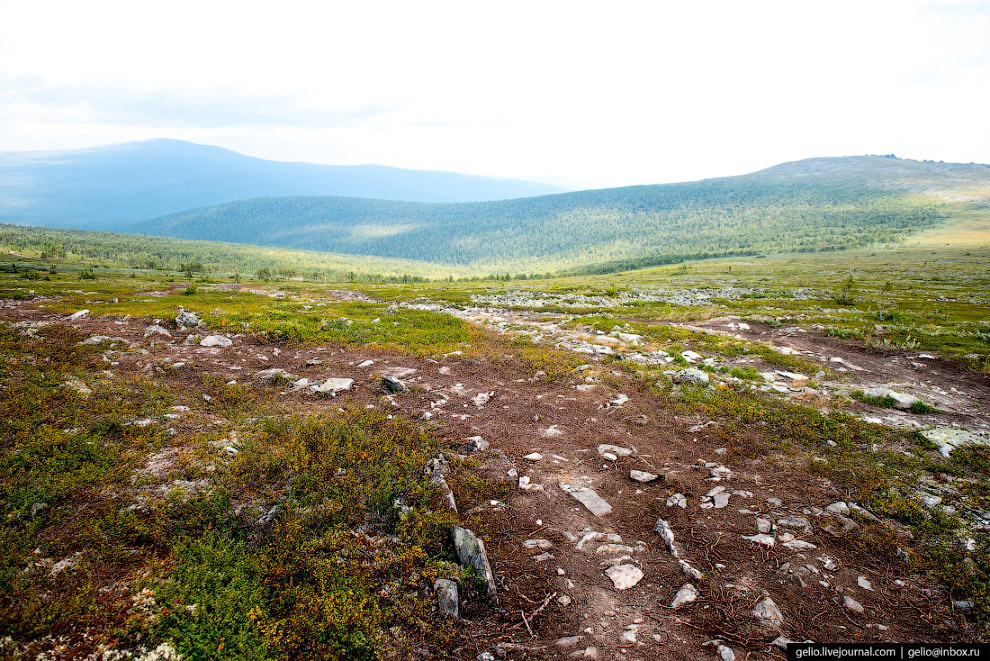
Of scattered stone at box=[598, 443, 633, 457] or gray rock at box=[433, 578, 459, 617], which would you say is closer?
gray rock at box=[433, 578, 459, 617]

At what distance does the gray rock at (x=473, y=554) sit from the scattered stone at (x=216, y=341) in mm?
13555

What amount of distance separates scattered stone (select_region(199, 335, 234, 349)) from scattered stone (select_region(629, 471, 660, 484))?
15092 millimetres

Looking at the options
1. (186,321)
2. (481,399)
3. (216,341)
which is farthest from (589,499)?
(186,321)

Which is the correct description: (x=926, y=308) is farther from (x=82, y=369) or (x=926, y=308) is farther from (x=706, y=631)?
(x=82, y=369)

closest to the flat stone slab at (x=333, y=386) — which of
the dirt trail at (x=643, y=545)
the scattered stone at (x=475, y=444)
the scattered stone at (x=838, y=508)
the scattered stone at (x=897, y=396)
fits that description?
the dirt trail at (x=643, y=545)

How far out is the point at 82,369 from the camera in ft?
34.7

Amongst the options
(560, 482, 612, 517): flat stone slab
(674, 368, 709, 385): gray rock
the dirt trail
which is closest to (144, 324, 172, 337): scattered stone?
the dirt trail

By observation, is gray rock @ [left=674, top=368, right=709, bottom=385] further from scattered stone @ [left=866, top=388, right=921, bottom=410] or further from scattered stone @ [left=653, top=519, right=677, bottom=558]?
scattered stone @ [left=653, top=519, right=677, bottom=558]

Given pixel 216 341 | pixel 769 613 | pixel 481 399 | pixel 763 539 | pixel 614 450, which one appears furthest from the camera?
pixel 216 341

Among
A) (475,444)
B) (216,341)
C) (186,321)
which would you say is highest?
(186,321)

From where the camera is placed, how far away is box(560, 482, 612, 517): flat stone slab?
7.34m

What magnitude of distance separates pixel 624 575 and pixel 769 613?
70.2 inches

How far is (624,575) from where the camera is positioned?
19.3 ft

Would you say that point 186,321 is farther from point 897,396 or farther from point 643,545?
point 897,396
